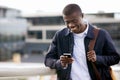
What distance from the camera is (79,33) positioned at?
2.38 metres

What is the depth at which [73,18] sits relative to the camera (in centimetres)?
229

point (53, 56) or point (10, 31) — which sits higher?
point (53, 56)

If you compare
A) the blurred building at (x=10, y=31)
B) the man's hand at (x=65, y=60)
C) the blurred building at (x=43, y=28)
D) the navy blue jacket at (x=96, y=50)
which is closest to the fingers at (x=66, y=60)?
the man's hand at (x=65, y=60)

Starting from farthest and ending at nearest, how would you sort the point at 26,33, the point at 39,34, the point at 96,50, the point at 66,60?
the point at 26,33, the point at 39,34, the point at 96,50, the point at 66,60

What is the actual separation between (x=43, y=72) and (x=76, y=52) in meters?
0.48

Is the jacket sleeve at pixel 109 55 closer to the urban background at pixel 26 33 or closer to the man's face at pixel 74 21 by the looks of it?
the man's face at pixel 74 21

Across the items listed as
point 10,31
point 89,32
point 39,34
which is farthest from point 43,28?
point 89,32

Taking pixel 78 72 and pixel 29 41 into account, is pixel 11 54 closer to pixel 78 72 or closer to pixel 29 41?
pixel 29 41

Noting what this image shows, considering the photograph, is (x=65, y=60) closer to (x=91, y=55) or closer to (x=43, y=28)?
(x=91, y=55)

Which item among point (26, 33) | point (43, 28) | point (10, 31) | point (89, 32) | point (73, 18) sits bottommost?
point (26, 33)

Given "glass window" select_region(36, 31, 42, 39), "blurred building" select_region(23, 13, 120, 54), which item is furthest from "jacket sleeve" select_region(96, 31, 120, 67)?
"glass window" select_region(36, 31, 42, 39)

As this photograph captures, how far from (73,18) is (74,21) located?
2 centimetres

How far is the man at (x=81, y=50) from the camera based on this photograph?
231cm

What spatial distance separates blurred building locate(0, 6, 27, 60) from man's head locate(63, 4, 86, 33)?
45.7 metres
